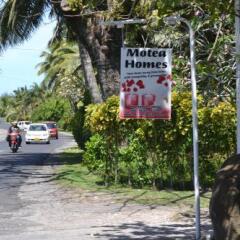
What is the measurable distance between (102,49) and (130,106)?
7.83 m

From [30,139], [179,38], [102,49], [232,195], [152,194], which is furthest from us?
[30,139]

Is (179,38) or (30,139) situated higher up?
(179,38)

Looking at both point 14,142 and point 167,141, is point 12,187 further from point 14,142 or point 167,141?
point 14,142

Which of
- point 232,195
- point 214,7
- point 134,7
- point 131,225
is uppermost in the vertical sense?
point 134,7

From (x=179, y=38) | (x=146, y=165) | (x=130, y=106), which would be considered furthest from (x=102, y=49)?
(x=130, y=106)

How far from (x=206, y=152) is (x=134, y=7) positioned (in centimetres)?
527

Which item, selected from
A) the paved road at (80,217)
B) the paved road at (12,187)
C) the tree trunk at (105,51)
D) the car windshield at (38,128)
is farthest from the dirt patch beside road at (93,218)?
the car windshield at (38,128)

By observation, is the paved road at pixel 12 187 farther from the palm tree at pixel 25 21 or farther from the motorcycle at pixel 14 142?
the motorcycle at pixel 14 142

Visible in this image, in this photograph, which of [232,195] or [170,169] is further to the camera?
[170,169]

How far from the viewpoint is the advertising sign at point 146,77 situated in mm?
9414

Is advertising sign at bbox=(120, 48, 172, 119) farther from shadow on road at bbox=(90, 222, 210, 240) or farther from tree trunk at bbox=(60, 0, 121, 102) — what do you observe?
tree trunk at bbox=(60, 0, 121, 102)

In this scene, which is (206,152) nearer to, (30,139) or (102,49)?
(102,49)

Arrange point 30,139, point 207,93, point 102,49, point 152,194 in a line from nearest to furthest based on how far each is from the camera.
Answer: point 152,194 → point 207,93 → point 102,49 → point 30,139

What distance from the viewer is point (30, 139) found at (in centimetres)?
4378
